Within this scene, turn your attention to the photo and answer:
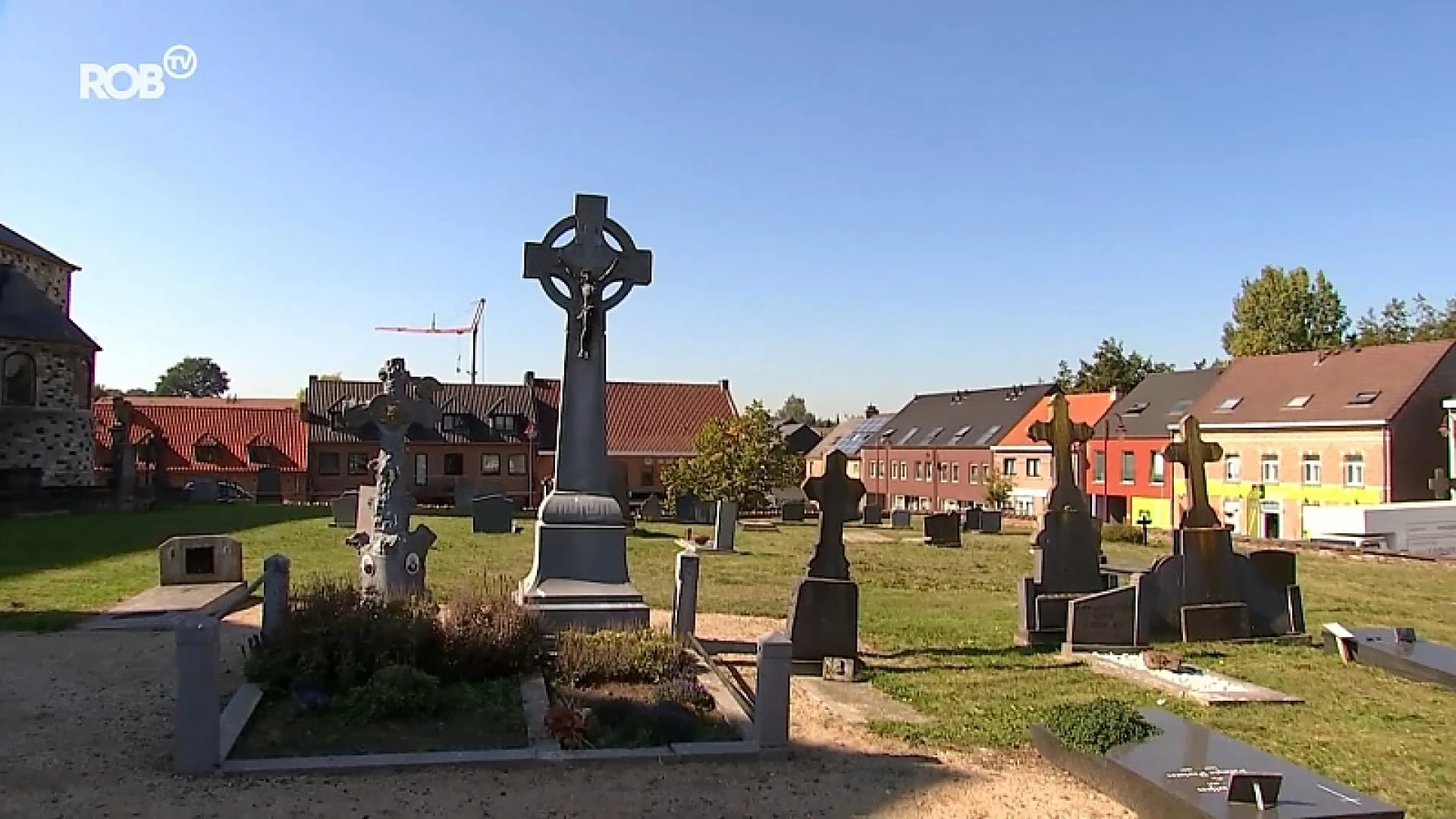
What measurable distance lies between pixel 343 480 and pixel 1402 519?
46493mm

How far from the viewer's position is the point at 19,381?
36.2 m

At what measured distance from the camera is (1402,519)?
28.2m

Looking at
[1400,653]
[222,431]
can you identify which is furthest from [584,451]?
[222,431]

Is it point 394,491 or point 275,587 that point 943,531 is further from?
point 275,587

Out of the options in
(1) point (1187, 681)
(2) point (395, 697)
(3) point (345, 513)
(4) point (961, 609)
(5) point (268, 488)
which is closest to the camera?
(2) point (395, 697)

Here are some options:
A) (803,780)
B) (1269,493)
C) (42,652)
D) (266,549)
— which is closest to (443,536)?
(266,549)

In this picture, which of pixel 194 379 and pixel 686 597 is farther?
pixel 194 379

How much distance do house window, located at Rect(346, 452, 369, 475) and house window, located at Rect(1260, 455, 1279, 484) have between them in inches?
1625

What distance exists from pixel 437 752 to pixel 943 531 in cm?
2350

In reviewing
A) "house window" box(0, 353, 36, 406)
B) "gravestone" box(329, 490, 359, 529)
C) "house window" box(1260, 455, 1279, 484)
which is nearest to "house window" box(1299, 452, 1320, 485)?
"house window" box(1260, 455, 1279, 484)

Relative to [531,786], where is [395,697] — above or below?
above

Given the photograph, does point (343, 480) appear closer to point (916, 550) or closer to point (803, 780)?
point (916, 550)

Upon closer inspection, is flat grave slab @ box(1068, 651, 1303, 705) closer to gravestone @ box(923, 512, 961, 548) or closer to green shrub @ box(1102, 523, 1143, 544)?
gravestone @ box(923, 512, 961, 548)

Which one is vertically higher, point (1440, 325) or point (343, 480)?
point (1440, 325)
